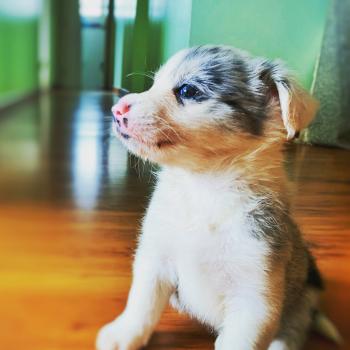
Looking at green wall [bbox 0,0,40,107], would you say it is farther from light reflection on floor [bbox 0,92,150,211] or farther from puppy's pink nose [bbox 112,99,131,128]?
puppy's pink nose [bbox 112,99,131,128]

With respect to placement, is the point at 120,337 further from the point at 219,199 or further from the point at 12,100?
the point at 12,100

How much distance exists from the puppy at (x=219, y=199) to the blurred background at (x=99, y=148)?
0.12 ft

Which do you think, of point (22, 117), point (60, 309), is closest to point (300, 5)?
point (60, 309)

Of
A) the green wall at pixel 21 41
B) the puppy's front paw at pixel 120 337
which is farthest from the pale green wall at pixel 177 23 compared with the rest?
the puppy's front paw at pixel 120 337

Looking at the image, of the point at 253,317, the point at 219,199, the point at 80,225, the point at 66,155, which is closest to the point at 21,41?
the point at 66,155

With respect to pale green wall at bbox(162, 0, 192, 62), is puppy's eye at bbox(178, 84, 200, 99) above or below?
below

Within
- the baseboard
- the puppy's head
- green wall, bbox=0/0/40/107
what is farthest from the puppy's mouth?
the baseboard

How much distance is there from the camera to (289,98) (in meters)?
0.55

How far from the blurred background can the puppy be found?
36 millimetres

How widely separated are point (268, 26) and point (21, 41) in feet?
1.52

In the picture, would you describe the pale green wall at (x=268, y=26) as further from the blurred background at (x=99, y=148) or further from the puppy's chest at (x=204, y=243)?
the puppy's chest at (x=204, y=243)

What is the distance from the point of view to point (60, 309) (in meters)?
0.66

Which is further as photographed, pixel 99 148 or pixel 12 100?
pixel 12 100

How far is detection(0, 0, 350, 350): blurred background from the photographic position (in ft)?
1.72
